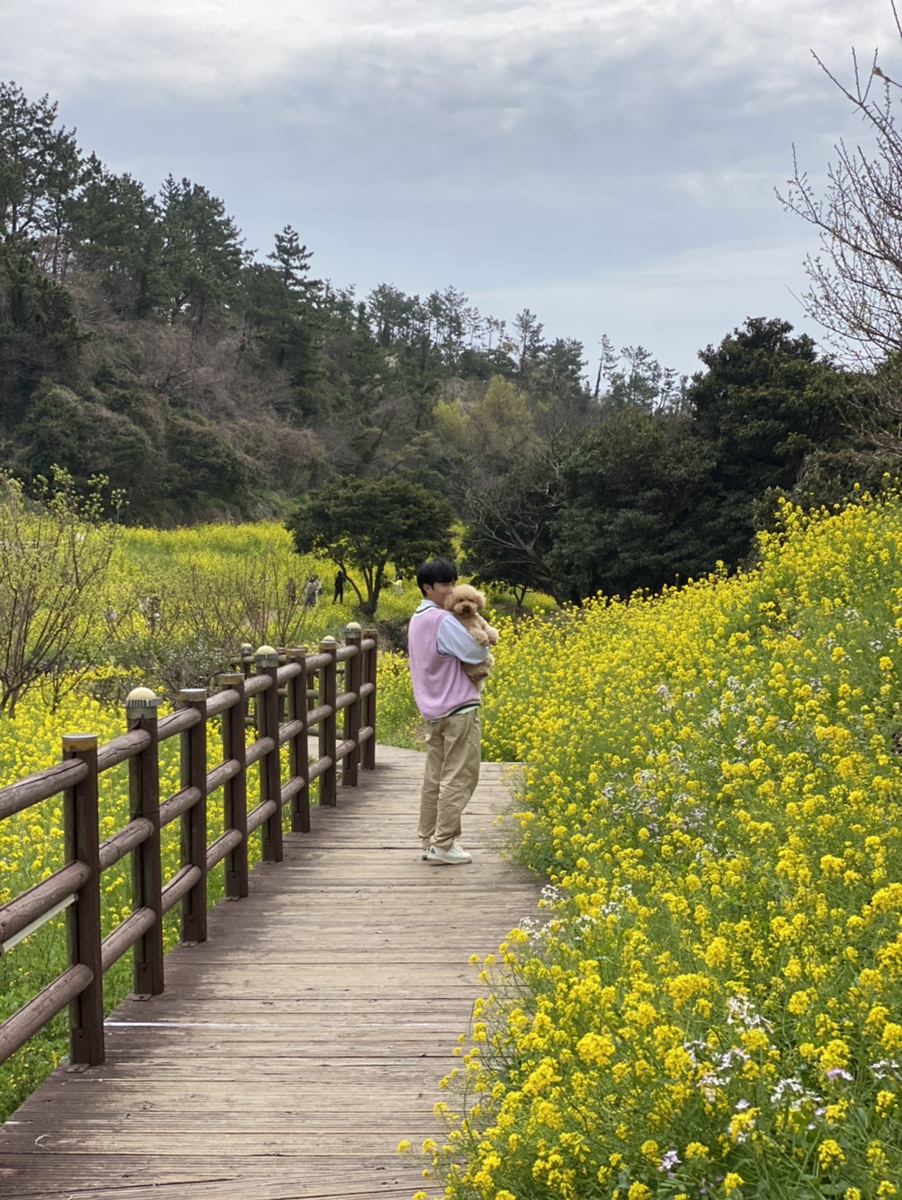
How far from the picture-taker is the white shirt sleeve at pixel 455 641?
6.54 m

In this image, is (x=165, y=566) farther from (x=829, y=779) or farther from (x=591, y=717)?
(x=829, y=779)

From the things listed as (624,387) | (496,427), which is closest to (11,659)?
(496,427)

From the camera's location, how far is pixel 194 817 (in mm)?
5203

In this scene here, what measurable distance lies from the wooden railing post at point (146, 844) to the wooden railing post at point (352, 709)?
467cm

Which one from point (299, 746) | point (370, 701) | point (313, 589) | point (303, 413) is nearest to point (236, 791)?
point (299, 746)

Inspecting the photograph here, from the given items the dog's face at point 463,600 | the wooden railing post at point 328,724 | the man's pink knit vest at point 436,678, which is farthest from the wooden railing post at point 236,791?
the wooden railing post at point 328,724

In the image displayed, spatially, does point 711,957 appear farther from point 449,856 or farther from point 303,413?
point 303,413

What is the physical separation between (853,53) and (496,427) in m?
53.8

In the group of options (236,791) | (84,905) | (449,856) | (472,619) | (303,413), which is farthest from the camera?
(303,413)

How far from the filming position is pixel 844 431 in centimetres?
2666

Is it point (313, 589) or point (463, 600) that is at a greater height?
point (463, 600)

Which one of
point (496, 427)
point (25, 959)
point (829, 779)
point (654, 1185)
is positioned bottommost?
point (25, 959)

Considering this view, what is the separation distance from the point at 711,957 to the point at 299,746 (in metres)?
4.78

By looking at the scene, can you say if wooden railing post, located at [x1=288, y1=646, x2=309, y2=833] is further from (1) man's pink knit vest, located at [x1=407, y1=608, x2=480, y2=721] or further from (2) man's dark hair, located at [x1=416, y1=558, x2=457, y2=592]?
(2) man's dark hair, located at [x1=416, y1=558, x2=457, y2=592]
